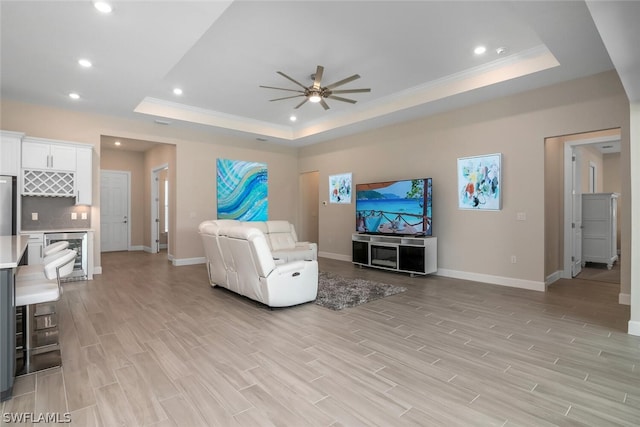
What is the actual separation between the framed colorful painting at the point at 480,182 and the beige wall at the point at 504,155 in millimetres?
108

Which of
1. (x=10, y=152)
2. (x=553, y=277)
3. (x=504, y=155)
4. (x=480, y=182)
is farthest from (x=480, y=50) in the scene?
(x=10, y=152)

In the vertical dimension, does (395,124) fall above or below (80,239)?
above

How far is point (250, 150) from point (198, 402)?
6.86m

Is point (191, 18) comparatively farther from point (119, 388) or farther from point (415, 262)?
point (415, 262)

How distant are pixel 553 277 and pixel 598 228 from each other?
2331mm

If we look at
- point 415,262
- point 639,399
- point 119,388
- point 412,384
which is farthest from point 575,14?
point 119,388

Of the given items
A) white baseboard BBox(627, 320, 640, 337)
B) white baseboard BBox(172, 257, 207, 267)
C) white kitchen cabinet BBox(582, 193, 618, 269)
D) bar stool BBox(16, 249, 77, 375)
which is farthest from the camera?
white baseboard BBox(172, 257, 207, 267)

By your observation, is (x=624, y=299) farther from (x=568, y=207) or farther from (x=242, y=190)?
(x=242, y=190)

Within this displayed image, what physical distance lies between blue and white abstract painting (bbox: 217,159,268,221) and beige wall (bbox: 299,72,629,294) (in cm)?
322

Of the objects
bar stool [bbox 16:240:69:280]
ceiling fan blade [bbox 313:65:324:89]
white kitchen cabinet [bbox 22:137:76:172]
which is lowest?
bar stool [bbox 16:240:69:280]

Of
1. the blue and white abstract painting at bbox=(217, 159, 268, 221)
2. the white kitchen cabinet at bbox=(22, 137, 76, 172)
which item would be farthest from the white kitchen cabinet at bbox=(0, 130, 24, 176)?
the blue and white abstract painting at bbox=(217, 159, 268, 221)

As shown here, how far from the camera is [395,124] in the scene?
260 inches

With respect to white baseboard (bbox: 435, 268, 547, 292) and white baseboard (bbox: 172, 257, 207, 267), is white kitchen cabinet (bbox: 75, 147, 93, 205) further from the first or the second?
white baseboard (bbox: 435, 268, 547, 292)

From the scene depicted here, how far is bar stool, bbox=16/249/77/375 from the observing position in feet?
7.67
